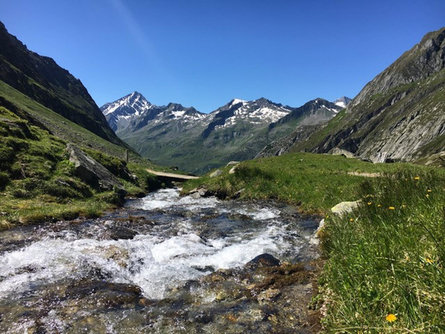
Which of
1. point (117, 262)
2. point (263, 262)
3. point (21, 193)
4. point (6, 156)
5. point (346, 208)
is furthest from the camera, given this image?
point (6, 156)

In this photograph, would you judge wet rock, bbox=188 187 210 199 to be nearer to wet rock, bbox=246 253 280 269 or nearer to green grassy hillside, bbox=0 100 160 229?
green grassy hillside, bbox=0 100 160 229

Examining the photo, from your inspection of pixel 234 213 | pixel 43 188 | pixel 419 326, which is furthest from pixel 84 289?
pixel 43 188

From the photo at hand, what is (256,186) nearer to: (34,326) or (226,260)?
(226,260)

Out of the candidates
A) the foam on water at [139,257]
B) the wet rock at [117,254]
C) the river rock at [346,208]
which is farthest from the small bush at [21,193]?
the river rock at [346,208]

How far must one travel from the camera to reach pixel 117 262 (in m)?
9.75

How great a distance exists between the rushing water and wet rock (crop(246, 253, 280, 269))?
0.41 metres

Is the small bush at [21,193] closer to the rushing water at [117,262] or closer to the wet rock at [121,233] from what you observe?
the rushing water at [117,262]

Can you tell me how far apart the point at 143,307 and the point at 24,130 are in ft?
85.6

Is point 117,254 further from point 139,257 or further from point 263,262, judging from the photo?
point 263,262

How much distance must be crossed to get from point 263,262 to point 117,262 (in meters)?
5.20

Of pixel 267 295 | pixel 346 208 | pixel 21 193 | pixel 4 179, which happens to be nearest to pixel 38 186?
pixel 21 193

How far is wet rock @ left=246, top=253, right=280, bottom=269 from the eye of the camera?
9.69m

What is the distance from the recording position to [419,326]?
11.7 ft

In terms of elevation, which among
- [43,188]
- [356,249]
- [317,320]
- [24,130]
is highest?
[24,130]
